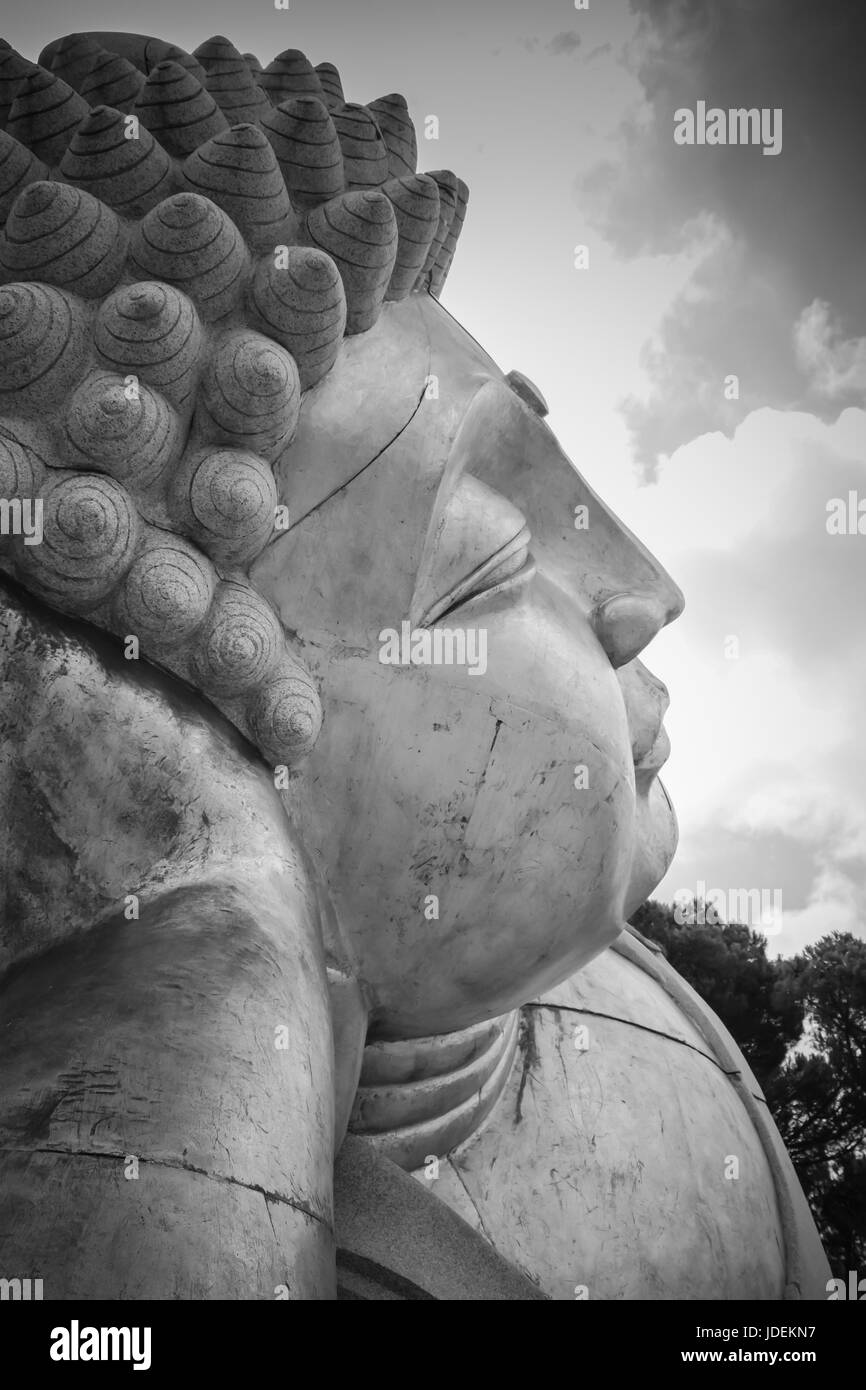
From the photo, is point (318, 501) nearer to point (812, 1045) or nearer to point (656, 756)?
point (656, 756)

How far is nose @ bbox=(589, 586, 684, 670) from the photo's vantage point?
2.74 metres

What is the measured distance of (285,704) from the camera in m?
2.26

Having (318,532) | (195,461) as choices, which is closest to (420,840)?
(318,532)

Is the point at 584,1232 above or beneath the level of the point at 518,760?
beneath

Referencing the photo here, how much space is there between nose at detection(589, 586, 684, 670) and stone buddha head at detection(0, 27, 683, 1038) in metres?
0.04

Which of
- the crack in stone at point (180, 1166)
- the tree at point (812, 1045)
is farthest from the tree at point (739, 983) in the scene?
the crack in stone at point (180, 1166)

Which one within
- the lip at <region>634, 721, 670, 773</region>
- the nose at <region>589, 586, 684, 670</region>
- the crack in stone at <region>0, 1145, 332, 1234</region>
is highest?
the nose at <region>589, 586, 684, 670</region>

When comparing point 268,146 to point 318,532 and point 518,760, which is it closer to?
point 318,532

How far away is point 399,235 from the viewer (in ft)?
8.40

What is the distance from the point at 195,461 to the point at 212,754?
0.49 metres

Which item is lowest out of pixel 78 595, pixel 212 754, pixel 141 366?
pixel 212 754

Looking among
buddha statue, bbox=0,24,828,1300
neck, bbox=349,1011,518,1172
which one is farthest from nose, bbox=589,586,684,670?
neck, bbox=349,1011,518,1172

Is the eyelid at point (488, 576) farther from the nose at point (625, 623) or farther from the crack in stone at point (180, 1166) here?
the crack in stone at point (180, 1166)

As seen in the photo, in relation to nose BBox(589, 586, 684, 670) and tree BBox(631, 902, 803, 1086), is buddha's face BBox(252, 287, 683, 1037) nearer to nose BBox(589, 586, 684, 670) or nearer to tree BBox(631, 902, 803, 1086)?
nose BBox(589, 586, 684, 670)
